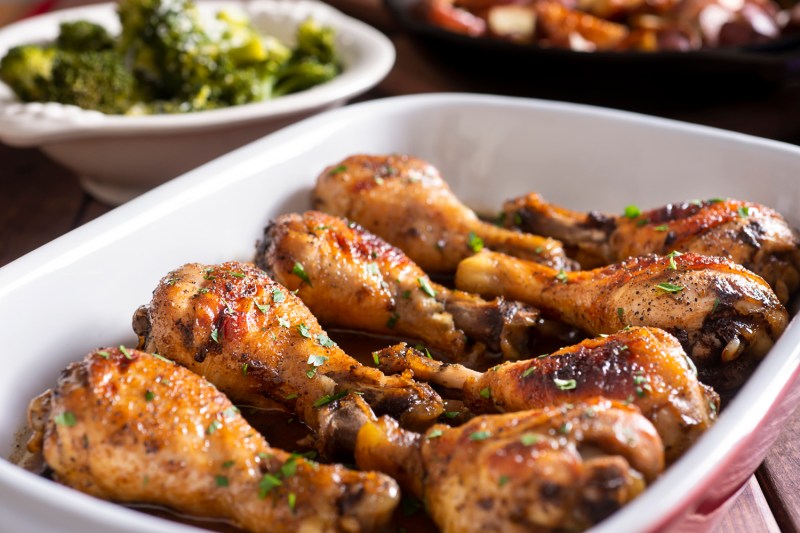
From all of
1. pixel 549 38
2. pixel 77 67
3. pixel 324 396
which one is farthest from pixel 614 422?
pixel 549 38

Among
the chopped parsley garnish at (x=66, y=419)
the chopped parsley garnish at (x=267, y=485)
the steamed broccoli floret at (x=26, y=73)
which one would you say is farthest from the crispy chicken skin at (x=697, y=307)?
the steamed broccoli floret at (x=26, y=73)

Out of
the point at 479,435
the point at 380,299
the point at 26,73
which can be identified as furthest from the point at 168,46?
the point at 479,435

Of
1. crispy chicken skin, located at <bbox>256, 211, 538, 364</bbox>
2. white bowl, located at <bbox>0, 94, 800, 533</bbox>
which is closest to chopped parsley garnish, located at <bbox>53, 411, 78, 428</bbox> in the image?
white bowl, located at <bbox>0, 94, 800, 533</bbox>

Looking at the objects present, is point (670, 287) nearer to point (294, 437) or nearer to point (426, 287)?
point (426, 287)

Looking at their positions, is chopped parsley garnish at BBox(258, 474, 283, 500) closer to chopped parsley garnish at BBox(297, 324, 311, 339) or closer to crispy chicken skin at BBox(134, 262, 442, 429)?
crispy chicken skin at BBox(134, 262, 442, 429)

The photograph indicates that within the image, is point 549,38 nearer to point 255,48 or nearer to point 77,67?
point 255,48
